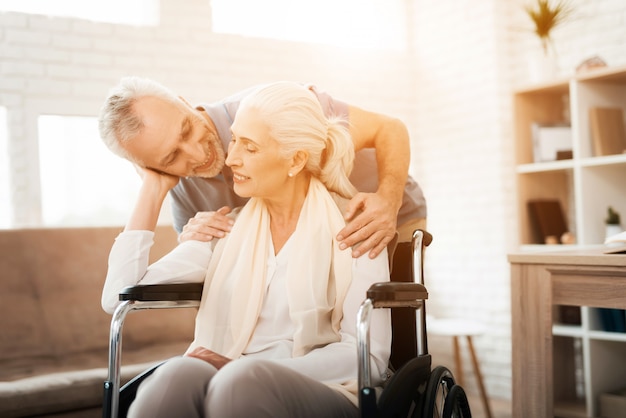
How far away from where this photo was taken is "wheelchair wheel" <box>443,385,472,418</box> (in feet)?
5.80

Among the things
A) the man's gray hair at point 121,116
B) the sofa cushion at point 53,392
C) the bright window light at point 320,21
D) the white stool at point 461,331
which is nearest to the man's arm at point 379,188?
the man's gray hair at point 121,116

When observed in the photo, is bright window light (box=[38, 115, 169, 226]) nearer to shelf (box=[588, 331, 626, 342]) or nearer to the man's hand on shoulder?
the man's hand on shoulder

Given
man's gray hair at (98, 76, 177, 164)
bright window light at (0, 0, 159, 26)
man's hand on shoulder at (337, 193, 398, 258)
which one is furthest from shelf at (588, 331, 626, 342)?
bright window light at (0, 0, 159, 26)

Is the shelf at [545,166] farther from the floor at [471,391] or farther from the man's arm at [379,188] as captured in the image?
the man's arm at [379,188]

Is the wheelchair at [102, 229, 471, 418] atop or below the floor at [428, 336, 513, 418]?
atop

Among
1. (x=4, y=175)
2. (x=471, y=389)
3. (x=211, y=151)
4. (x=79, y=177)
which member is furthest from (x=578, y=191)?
(x=4, y=175)

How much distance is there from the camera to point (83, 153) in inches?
143

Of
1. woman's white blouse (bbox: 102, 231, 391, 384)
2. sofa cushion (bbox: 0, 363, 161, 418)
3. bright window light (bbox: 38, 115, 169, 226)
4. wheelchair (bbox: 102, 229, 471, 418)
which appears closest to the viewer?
wheelchair (bbox: 102, 229, 471, 418)

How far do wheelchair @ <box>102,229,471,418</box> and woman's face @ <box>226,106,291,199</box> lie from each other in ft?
1.04

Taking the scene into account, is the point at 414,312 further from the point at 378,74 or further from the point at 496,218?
the point at 378,74

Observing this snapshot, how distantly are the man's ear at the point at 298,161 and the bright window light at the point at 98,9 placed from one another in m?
2.23

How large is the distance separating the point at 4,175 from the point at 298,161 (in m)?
2.10

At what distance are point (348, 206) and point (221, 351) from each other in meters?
0.50

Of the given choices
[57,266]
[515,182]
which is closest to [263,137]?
[57,266]
